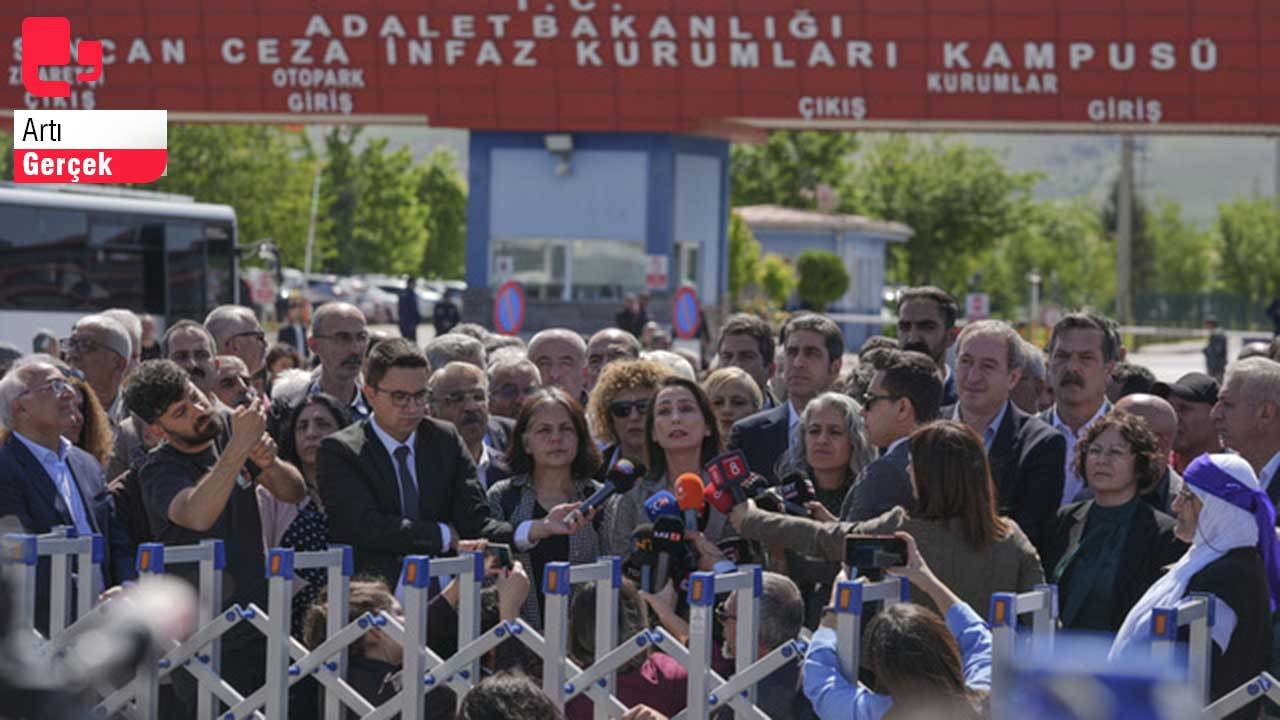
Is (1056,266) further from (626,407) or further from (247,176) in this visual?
(626,407)

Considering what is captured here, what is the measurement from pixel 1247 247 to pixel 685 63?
7027cm

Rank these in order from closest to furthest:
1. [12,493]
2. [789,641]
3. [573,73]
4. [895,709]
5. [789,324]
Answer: [895,709] → [789,641] → [12,493] → [789,324] → [573,73]

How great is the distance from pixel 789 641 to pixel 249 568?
2.18 m

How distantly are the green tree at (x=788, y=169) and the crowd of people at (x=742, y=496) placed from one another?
68134 mm

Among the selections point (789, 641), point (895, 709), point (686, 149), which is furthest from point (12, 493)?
point (686, 149)

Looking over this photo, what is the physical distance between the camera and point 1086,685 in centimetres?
154

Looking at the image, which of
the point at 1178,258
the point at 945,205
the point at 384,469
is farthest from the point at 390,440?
the point at 1178,258

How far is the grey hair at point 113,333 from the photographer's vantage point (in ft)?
29.6

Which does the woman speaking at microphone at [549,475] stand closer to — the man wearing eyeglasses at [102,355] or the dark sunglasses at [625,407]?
the dark sunglasses at [625,407]

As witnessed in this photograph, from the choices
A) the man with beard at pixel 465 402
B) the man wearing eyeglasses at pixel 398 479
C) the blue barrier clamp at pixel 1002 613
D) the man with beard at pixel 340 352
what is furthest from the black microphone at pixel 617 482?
the man with beard at pixel 340 352

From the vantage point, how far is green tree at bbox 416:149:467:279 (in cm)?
8688

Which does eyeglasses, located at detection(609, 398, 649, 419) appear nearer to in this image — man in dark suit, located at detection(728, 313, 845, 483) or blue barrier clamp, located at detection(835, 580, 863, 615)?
man in dark suit, located at detection(728, 313, 845, 483)

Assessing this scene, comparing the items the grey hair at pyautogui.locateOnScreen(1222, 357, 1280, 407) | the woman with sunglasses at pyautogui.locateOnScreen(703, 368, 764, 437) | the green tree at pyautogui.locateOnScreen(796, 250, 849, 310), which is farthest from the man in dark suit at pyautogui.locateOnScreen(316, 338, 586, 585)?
the green tree at pyautogui.locateOnScreen(796, 250, 849, 310)

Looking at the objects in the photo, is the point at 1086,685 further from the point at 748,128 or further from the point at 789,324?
the point at 748,128
